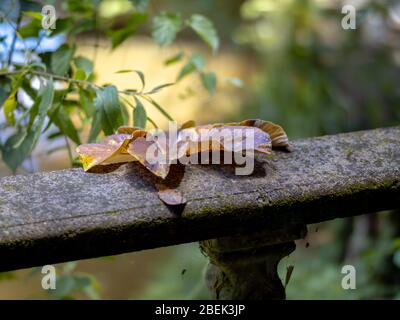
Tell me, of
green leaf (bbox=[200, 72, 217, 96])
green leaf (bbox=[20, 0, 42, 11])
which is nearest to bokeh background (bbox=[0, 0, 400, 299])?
green leaf (bbox=[200, 72, 217, 96])

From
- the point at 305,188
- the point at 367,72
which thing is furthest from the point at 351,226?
the point at 305,188

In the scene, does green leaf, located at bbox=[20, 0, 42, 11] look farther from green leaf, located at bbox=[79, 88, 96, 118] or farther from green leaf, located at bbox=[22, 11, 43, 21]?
green leaf, located at bbox=[79, 88, 96, 118]

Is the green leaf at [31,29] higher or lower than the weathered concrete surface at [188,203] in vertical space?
higher

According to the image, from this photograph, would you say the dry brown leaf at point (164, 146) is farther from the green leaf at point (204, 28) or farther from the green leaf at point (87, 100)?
the green leaf at point (204, 28)

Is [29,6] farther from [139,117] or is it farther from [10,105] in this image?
[139,117]


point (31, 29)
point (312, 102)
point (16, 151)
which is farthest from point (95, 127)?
point (312, 102)

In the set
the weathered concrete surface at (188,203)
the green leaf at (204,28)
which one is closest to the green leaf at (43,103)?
the weathered concrete surface at (188,203)
